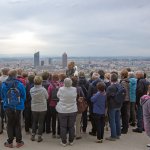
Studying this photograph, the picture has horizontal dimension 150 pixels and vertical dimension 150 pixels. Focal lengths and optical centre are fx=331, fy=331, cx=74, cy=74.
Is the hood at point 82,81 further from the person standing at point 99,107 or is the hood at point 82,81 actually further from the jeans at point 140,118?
the jeans at point 140,118

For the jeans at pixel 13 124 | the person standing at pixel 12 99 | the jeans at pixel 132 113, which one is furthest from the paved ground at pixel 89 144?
the jeans at pixel 132 113

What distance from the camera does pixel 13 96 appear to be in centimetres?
766

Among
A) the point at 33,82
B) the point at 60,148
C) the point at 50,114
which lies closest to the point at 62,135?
the point at 60,148

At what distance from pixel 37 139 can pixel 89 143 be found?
1.32 meters

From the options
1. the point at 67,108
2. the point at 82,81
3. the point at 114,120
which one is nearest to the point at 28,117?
the point at 67,108

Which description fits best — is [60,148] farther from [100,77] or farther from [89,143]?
[100,77]

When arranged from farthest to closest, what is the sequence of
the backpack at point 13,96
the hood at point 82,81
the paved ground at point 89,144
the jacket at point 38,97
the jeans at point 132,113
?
1. the jeans at point 132,113
2. the hood at point 82,81
3. the jacket at point 38,97
4. the paved ground at point 89,144
5. the backpack at point 13,96

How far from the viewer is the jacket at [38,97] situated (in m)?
8.07

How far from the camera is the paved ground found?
7785 mm

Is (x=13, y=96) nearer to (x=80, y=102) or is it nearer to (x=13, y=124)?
(x=13, y=124)

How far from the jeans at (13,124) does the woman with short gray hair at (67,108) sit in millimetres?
985

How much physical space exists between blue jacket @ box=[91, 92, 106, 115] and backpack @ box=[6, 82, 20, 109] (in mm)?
1878

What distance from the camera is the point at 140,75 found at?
9.43 metres

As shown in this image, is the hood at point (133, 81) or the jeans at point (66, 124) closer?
the jeans at point (66, 124)
